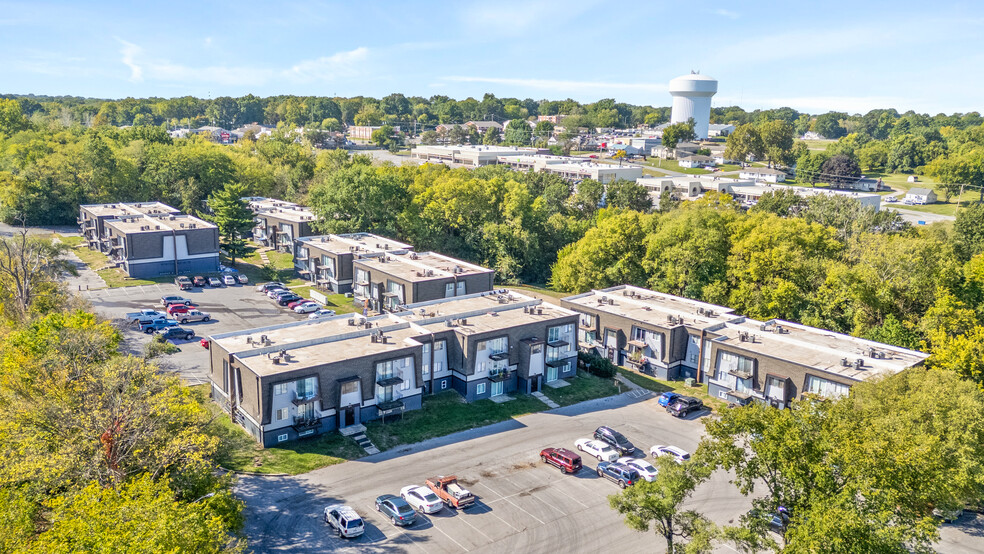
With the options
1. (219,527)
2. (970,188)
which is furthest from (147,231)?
(970,188)

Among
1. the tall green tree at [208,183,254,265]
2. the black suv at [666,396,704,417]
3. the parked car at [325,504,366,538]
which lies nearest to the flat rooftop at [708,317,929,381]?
the black suv at [666,396,704,417]

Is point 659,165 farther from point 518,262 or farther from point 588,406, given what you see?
point 588,406

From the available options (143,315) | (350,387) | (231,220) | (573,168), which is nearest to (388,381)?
(350,387)

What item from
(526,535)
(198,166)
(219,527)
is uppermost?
(198,166)

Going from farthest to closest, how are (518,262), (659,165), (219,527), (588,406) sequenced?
1. (659,165)
2. (518,262)
3. (588,406)
4. (219,527)

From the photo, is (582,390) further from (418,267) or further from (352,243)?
(352,243)

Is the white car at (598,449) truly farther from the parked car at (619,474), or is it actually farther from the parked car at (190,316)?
the parked car at (190,316)
